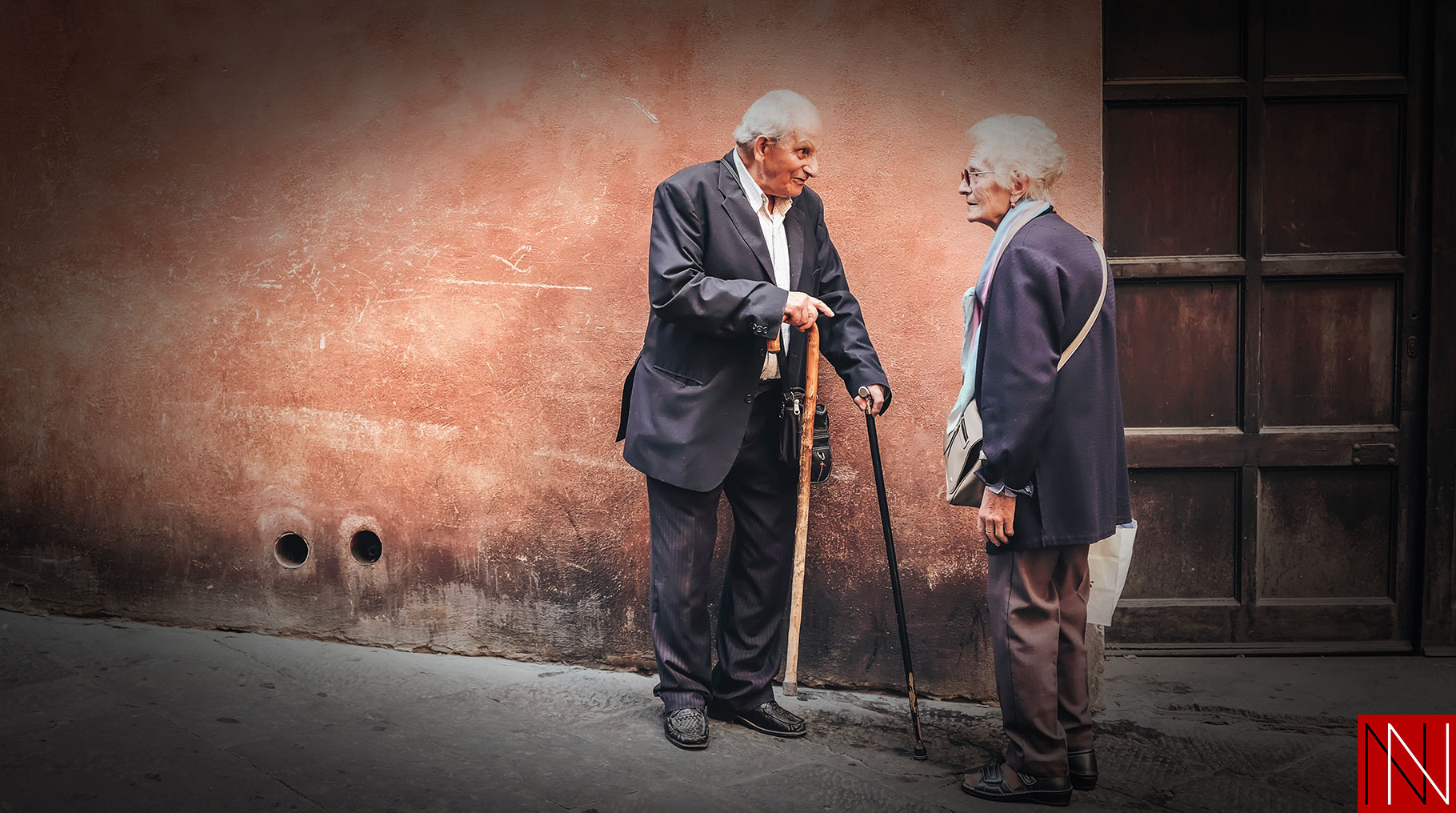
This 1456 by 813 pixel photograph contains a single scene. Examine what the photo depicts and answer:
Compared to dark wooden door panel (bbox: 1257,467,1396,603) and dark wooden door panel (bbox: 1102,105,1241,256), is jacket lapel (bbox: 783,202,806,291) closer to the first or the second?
dark wooden door panel (bbox: 1102,105,1241,256)

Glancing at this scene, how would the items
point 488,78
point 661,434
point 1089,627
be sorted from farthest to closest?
point 488,78 < point 1089,627 < point 661,434

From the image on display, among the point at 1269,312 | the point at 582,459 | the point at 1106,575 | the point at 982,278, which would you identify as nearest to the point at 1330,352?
the point at 1269,312

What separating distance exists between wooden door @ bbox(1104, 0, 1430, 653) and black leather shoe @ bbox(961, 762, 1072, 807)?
1.27 m

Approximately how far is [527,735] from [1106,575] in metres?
1.70

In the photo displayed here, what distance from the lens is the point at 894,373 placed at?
11.0 feet

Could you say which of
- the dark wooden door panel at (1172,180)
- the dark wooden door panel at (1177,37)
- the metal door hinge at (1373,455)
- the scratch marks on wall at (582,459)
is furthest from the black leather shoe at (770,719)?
the dark wooden door panel at (1177,37)

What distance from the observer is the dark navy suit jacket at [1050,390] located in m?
2.45

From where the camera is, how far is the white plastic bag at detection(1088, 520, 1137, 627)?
2762mm

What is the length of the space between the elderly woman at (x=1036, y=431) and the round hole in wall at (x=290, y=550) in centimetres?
244

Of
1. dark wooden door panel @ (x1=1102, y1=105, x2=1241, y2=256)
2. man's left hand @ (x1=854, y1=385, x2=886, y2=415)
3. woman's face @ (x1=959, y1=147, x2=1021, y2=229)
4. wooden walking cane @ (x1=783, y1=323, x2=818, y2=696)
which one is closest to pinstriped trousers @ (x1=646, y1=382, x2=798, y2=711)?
wooden walking cane @ (x1=783, y1=323, x2=818, y2=696)

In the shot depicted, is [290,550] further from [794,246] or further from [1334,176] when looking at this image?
[1334,176]

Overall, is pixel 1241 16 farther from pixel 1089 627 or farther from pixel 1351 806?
pixel 1351 806

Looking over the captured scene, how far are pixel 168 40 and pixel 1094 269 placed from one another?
3.29 meters

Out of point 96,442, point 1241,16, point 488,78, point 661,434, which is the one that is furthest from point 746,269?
point 96,442
